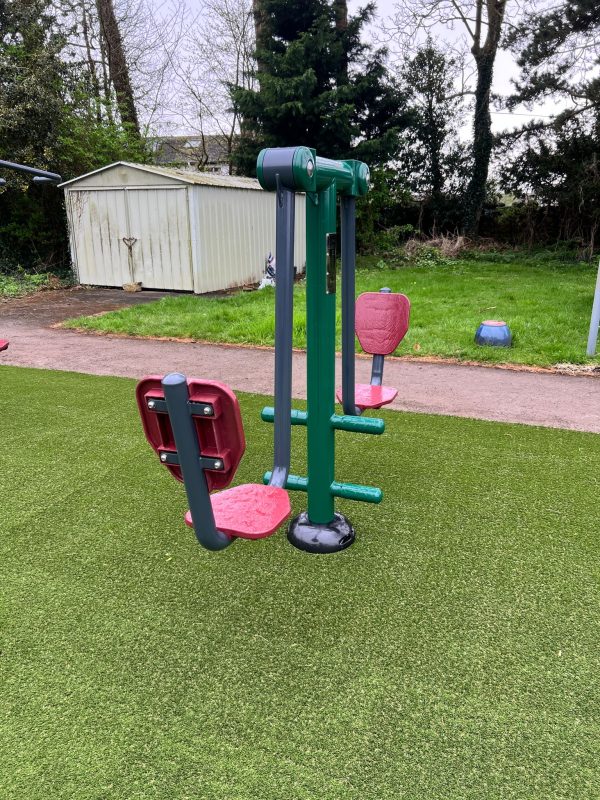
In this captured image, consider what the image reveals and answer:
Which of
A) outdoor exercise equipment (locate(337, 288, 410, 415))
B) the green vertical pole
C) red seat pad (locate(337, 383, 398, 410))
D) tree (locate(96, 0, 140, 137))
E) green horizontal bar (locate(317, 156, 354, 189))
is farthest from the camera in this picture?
tree (locate(96, 0, 140, 137))

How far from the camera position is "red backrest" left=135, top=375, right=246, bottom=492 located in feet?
4.77

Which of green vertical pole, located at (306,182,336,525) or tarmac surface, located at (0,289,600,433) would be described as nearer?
green vertical pole, located at (306,182,336,525)

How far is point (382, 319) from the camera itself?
283cm

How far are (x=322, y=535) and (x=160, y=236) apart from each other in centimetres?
781

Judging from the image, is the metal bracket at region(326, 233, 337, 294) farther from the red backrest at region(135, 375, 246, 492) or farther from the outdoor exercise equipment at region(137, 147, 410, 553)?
the red backrest at region(135, 375, 246, 492)

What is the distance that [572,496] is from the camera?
277 cm

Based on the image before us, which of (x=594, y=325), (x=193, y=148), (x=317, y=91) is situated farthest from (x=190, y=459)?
(x=193, y=148)

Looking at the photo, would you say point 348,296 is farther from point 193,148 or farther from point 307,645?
point 193,148

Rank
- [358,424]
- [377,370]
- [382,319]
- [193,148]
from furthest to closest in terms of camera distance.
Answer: [193,148] → [377,370] → [382,319] → [358,424]

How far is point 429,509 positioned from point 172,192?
7.53 meters

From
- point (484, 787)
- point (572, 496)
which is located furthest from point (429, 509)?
point (484, 787)

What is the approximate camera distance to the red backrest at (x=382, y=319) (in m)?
2.82

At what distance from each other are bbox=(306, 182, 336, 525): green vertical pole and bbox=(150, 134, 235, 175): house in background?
50.0 ft

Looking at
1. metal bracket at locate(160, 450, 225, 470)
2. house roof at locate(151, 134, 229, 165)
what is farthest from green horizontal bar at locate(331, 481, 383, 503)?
house roof at locate(151, 134, 229, 165)
